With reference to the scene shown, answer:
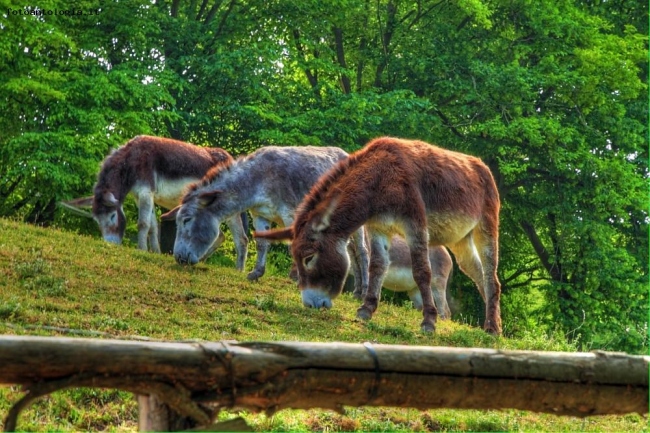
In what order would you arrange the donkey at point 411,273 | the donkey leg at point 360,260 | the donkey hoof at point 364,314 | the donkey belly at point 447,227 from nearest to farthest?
the donkey belly at point 447,227, the donkey hoof at point 364,314, the donkey leg at point 360,260, the donkey at point 411,273

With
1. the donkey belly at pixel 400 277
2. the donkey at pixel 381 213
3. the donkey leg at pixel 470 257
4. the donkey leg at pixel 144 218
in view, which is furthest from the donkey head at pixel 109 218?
the donkey leg at pixel 470 257

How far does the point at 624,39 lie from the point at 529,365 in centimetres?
2278

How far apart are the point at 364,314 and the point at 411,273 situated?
17.5 feet

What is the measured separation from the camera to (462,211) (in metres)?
12.3

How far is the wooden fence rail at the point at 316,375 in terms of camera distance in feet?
11.1

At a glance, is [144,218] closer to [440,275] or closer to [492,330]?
[440,275]

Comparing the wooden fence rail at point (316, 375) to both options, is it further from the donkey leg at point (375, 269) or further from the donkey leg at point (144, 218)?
the donkey leg at point (144, 218)

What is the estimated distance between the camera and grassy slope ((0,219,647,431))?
22.8 feet

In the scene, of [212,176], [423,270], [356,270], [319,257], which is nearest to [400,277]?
[356,270]

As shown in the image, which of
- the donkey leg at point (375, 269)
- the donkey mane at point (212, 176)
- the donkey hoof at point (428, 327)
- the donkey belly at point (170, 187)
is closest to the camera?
the donkey hoof at point (428, 327)

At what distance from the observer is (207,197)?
14539mm

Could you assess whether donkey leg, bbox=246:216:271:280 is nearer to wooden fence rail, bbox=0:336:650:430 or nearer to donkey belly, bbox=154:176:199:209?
donkey belly, bbox=154:176:199:209

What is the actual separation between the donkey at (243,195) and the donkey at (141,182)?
2.06 meters

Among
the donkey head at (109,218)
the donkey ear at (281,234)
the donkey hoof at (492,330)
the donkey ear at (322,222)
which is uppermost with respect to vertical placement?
the donkey ear at (322,222)
